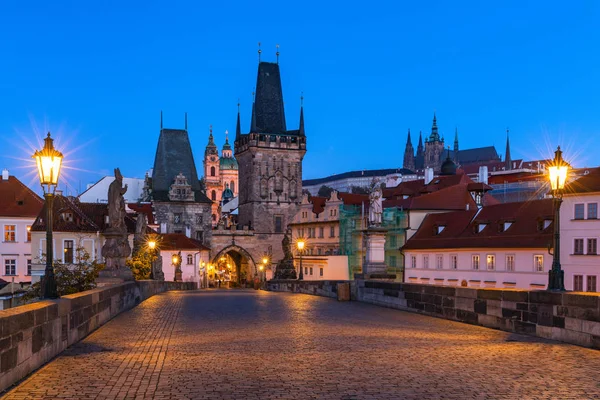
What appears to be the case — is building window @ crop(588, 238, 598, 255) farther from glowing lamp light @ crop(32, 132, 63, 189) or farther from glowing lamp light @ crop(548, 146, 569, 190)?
glowing lamp light @ crop(32, 132, 63, 189)

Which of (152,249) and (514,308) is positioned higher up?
(152,249)

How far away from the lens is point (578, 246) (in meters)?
46.0

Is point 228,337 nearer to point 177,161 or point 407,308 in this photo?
point 407,308

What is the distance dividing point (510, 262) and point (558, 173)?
112 feet

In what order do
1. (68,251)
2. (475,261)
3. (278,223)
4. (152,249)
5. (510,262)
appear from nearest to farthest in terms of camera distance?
(152,249), (510,262), (475,261), (68,251), (278,223)

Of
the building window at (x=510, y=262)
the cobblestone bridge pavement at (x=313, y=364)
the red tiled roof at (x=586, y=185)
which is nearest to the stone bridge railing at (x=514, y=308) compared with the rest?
the cobblestone bridge pavement at (x=313, y=364)

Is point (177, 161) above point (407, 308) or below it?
above

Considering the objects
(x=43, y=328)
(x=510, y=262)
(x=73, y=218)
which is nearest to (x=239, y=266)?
(x=73, y=218)

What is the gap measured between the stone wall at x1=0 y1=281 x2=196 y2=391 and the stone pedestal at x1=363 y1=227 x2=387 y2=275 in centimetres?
1083

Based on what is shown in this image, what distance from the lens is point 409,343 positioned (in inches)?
516

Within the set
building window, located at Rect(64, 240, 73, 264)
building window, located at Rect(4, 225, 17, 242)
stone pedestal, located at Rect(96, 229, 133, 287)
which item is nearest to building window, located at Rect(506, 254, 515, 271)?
stone pedestal, located at Rect(96, 229, 133, 287)

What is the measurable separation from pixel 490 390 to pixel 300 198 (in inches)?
3477

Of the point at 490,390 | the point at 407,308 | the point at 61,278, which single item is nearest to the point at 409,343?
the point at 490,390

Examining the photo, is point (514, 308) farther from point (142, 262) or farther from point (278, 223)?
point (278, 223)
